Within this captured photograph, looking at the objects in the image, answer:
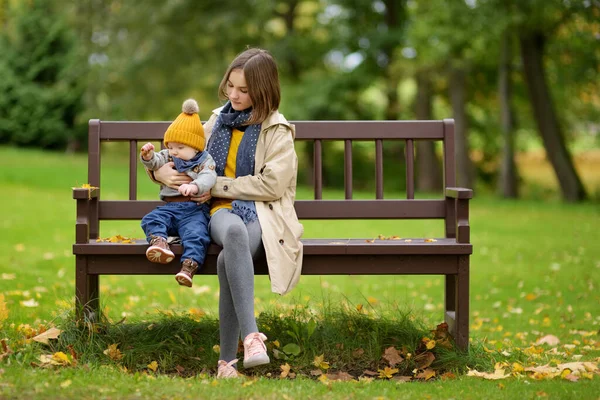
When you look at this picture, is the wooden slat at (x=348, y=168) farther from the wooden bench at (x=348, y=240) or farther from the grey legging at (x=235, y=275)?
the grey legging at (x=235, y=275)

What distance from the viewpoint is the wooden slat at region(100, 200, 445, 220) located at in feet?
16.7

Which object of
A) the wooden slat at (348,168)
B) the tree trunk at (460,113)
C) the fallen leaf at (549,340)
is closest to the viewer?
the wooden slat at (348,168)

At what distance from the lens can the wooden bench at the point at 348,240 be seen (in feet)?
15.1

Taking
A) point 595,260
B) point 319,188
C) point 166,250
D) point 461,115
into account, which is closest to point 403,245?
point 319,188

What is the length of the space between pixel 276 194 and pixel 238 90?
0.62 m

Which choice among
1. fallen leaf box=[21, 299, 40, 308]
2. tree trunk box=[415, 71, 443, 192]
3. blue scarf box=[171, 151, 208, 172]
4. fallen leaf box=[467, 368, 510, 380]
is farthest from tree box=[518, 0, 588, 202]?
blue scarf box=[171, 151, 208, 172]

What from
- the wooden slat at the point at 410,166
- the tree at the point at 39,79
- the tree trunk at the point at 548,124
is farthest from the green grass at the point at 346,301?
the tree at the point at 39,79

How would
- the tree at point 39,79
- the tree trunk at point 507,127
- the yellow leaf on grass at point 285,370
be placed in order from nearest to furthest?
the yellow leaf on grass at point 285,370, the tree trunk at point 507,127, the tree at point 39,79

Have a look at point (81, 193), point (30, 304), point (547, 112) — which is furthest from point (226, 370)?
point (547, 112)

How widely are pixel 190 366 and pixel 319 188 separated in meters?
1.35

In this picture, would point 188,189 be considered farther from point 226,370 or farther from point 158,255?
point 226,370

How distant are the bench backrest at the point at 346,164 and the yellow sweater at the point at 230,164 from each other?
0.46 metres

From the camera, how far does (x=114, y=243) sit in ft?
15.1

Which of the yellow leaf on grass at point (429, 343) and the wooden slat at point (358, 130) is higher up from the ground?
the wooden slat at point (358, 130)
